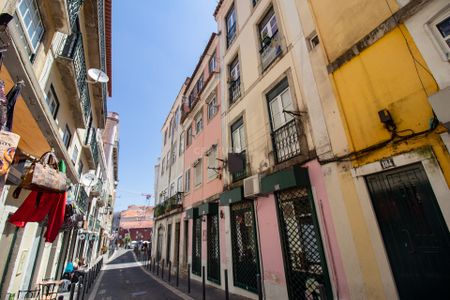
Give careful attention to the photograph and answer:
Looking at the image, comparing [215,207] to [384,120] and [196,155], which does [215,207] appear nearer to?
[196,155]

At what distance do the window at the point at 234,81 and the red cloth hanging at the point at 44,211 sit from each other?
7724 mm

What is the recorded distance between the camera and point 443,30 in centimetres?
379

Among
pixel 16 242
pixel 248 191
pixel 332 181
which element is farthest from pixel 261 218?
pixel 16 242

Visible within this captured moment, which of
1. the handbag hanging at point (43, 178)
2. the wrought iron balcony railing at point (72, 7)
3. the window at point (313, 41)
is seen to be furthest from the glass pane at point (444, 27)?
the wrought iron balcony railing at point (72, 7)

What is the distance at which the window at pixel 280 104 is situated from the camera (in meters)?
7.14

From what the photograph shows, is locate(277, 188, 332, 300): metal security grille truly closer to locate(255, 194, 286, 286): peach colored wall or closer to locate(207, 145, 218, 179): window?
locate(255, 194, 286, 286): peach colored wall

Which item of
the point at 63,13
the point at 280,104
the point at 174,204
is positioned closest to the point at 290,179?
the point at 280,104

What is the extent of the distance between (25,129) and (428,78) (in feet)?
24.2

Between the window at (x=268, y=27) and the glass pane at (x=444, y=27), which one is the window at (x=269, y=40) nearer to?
the window at (x=268, y=27)

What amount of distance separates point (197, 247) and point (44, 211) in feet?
29.4

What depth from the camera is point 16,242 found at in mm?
6082

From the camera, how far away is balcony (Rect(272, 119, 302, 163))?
6.44m

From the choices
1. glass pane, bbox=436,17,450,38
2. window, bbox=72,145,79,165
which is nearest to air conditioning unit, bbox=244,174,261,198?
glass pane, bbox=436,17,450,38

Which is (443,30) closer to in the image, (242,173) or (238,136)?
(242,173)
